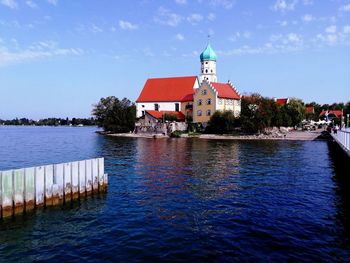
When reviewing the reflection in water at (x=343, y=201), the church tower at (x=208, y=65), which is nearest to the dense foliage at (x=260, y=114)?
the church tower at (x=208, y=65)

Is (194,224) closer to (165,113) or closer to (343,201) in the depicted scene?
(343,201)

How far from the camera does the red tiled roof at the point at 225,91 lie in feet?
363

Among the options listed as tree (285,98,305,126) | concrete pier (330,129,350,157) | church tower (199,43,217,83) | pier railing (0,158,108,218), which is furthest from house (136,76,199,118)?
pier railing (0,158,108,218)

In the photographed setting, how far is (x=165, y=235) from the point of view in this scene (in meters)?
15.0

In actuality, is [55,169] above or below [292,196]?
above

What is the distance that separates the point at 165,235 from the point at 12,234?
6866 millimetres

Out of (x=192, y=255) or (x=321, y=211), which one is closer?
(x=192, y=255)

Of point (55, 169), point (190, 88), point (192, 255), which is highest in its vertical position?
point (190, 88)

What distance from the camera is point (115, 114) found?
131 metres

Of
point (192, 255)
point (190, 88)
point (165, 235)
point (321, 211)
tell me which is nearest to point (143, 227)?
point (165, 235)

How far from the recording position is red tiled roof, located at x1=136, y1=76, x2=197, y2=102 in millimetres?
119375

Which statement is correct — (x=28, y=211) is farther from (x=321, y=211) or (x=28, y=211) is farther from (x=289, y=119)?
(x=289, y=119)

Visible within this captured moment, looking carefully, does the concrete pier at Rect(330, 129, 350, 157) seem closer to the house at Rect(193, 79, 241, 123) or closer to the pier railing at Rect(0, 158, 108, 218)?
the pier railing at Rect(0, 158, 108, 218)

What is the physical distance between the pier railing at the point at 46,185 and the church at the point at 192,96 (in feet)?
286
